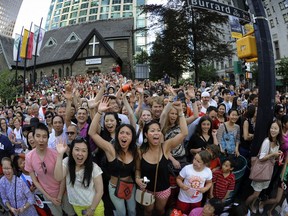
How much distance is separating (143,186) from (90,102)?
180 cm

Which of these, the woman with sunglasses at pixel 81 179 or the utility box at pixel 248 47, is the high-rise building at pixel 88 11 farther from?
the woman with sunglasses at pixel 81 179

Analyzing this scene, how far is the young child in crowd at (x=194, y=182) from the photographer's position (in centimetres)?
412

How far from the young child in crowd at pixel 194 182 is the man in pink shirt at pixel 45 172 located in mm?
1677

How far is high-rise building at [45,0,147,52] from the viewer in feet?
299

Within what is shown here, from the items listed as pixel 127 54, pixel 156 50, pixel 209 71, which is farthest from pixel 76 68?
pixel 209 71

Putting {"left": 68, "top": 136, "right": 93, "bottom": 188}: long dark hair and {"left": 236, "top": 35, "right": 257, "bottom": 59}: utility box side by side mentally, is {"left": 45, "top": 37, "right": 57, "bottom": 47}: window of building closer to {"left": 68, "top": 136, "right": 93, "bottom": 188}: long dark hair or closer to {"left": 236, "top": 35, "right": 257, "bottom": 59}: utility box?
{"left": 236, "top": 35, "right": 257, "bottom": 59}: utility box

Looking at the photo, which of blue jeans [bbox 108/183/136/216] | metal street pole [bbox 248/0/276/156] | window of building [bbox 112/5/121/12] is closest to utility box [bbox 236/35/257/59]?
Answer: metal street pole [bbox 248/0/276/156]

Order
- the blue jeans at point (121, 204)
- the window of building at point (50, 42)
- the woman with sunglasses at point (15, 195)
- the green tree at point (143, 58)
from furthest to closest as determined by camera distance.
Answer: the window of building at point (50, 42), the green tree at point (143, 58), the woman with sunglasses at point (15, 195), the blue jeans at point (121, 204)

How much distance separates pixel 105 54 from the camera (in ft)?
137

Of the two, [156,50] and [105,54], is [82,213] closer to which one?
[156,50]

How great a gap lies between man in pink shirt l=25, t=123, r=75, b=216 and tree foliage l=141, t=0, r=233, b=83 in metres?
18.5

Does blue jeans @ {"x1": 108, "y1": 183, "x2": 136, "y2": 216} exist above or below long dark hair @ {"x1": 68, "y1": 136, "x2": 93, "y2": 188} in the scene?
below

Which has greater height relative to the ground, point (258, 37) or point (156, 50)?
point (156, 50)

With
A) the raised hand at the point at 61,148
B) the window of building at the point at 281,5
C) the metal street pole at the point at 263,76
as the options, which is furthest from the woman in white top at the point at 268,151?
the window of building at the point at 281,5
